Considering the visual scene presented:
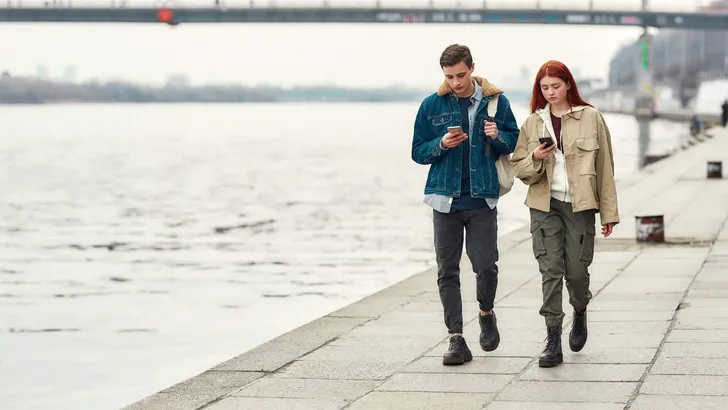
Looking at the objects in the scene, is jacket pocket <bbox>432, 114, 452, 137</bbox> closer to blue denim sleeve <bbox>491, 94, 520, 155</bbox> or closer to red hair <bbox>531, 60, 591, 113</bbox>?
blue denim sleeve <bbox>491, 94, 520, 155</bbox>

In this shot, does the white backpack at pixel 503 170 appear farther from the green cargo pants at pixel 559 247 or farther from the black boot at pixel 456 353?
the black boot at pixel 456 353

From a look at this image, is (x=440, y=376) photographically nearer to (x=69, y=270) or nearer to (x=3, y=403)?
(x=3, y=403)

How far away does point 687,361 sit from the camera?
24.6 ft

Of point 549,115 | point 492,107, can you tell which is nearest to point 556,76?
point 549,115

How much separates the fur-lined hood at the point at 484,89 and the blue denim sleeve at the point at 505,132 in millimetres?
94

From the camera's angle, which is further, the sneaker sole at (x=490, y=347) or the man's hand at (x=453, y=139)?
the sneaker sole at (x=490, y=347)

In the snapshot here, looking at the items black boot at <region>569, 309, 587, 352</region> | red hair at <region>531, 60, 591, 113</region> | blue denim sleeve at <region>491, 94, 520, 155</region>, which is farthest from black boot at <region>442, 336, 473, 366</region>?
red hair at <region>531, 60, 591, 113</region>

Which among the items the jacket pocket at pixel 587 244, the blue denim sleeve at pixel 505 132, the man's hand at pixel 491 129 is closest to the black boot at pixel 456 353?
the jacket pocket at pixel 587 244

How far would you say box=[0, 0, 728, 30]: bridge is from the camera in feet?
438

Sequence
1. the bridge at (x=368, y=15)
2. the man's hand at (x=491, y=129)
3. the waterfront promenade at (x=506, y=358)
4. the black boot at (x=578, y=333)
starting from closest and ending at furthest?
the waterfront promenade at (x=506, y=358)
the man's hand at (x=491, y=129)
the black boot at (x=578, y=333)
the bridge at (x=368, y=15)

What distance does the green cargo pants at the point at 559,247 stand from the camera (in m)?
7.51

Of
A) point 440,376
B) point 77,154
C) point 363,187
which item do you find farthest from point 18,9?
point 440,376

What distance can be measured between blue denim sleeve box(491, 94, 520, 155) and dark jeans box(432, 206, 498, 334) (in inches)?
13.9

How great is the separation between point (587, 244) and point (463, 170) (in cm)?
82
